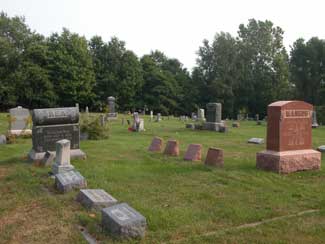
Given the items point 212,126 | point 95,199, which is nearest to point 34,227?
point 95,199

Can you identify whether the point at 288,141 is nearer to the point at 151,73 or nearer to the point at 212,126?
the point at 212,126

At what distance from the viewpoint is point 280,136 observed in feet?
31.2

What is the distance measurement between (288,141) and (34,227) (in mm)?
6629

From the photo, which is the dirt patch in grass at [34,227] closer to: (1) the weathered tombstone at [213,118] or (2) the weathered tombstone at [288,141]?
(2) the weathered tombstone at [288,141]

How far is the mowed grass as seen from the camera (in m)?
5.20

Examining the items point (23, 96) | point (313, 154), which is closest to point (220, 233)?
point (313, 154)

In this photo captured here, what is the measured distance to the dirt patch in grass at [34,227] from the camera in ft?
16.6

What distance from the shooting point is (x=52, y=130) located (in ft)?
36.5

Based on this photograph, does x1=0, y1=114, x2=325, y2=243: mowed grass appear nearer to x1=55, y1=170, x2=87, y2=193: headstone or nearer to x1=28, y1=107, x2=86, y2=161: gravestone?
x1=55, y1=170, x2=87, y2=193: headstone

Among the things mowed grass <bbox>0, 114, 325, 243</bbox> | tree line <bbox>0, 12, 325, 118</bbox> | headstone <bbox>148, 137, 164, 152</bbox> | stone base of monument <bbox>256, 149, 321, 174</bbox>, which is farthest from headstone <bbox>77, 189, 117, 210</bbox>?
tree line <bbox>0, 12, 325, 118</bbox>

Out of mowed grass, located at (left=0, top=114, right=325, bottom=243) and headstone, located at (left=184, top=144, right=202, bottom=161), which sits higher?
headstone, located at (left=184, top=144, right=202, bottom=161)

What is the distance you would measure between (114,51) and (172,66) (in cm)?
1327

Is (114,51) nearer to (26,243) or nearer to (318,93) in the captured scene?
(318,93)

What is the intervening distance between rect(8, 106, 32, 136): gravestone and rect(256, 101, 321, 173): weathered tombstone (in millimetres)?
11754
